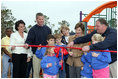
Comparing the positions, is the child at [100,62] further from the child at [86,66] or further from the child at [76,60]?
the child at [76,60]

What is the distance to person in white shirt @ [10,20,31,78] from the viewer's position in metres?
4.69

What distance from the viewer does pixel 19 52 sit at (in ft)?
15.4

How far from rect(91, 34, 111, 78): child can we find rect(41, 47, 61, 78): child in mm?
914

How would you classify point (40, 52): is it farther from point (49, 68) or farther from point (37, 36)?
point (49, 68)

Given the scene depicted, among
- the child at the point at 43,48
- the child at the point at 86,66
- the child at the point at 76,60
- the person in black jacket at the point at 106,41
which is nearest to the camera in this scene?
the person in black jacket at the point at 106,41

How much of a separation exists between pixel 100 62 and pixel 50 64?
43.9 inches

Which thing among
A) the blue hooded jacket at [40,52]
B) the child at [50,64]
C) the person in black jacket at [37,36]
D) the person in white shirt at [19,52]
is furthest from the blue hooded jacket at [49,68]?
the person in white shirt at [19,52]

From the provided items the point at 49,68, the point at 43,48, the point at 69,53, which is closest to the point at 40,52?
the point at 43,48

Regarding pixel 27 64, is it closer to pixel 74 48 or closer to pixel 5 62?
pixel 5 62

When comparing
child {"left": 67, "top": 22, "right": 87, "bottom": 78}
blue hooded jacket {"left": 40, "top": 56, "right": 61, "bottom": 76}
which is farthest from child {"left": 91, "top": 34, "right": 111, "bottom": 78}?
blue hooded jacket {"left": 40, "top": 56, "right": 61, "bottom": 76}

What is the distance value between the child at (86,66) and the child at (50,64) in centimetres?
64

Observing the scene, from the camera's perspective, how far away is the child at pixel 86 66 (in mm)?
4101

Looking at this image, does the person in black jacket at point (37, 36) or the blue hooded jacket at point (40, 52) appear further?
the person in black jacket at point (37, 36)

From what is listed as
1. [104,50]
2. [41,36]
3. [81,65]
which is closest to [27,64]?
[41,36]
